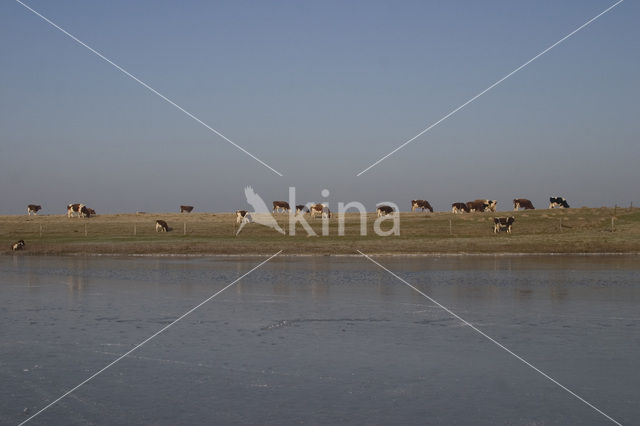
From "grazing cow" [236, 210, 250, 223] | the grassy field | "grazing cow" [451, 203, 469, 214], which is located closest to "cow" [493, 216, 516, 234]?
the grassy field

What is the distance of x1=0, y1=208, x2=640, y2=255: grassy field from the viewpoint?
4178 cm

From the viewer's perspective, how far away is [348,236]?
50219mm

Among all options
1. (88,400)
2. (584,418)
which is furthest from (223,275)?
(584,418)

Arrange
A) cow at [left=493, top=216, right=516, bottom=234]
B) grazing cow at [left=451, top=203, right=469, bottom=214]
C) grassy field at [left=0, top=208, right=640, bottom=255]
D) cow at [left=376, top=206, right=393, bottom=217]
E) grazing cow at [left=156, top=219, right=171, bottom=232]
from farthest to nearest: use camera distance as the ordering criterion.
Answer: grazing cow at [left=451, top=203, right=469, bottom=214] < cow at [left=376, top=206, right=393, bottom=217] < grazing cow at [left=156, top=219, right=171, bottom=232] < cow at [left=493, top=216, right=516, bottom=234] < grassy field at [left=0, top=208, right=640, bottom=255]

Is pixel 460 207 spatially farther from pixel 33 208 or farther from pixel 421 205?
pixel 33 208

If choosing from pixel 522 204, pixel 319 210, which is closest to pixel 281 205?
pixel 319 210

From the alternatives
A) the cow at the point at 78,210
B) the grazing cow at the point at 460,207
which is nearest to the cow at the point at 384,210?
the grazing cow at the point at 460,207

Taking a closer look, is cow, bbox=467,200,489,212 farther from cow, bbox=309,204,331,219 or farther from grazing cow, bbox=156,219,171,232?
grazing cow, bbox=156,219,171,232

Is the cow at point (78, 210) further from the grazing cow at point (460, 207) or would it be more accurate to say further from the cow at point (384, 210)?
the grazing cow at point (460, 207)

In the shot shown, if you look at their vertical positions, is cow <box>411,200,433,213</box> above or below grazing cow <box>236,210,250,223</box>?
above

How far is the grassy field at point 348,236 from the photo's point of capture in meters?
41.8

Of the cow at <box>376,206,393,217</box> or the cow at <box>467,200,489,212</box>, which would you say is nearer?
the cow at <box>376,206,393,217</box>

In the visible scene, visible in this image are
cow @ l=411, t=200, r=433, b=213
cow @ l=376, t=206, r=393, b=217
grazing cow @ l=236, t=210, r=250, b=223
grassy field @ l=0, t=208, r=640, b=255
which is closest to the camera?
grassy field @ l=0, t=208, r=640, b=255

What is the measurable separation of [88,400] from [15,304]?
10.3 metres
